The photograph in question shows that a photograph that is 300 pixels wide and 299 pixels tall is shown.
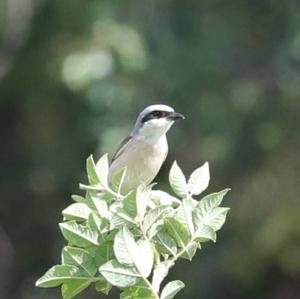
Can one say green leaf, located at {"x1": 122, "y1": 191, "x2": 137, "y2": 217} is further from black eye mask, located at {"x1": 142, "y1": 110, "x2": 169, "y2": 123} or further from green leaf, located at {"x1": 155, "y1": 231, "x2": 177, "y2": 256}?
black eye mask, located at {"x1": 142, "y1": 110, "x2": 169, "y2": 123}

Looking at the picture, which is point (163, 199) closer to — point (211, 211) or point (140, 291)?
point (211, 211)

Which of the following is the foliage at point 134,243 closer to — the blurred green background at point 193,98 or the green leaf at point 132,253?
the green leaf at point 132,253

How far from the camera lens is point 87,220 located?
3217 mm

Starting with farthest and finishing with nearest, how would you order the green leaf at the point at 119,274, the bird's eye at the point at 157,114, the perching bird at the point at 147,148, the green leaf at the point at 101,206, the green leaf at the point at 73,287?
the bird's eye at the point at 157,114 → the perching bird at the point at 147,148 → the green leaf at the point at 101,206 → the green leaf at the point at 73,287 → the green leaf at the point at 119,274

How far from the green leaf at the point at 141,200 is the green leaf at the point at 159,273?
129 mm

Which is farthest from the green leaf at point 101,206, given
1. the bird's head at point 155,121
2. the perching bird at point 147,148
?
the bird's head at point 155,121

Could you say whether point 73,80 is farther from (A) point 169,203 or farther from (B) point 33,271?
(A) point 169,203

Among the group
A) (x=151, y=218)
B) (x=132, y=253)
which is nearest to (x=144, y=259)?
(x=132, y=253)

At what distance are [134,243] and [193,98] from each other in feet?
29.9

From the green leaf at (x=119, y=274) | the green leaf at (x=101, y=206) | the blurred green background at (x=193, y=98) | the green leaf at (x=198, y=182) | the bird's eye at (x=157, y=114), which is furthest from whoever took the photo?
the blurred green background at (x=193, y=98)

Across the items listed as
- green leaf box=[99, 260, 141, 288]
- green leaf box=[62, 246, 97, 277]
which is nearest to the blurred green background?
green leaf box=[62, 246, 97, 277]

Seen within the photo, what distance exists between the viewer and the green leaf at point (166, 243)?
3.10 m

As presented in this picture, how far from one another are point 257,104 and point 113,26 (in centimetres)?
181

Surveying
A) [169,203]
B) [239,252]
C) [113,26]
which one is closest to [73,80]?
[113,26]
